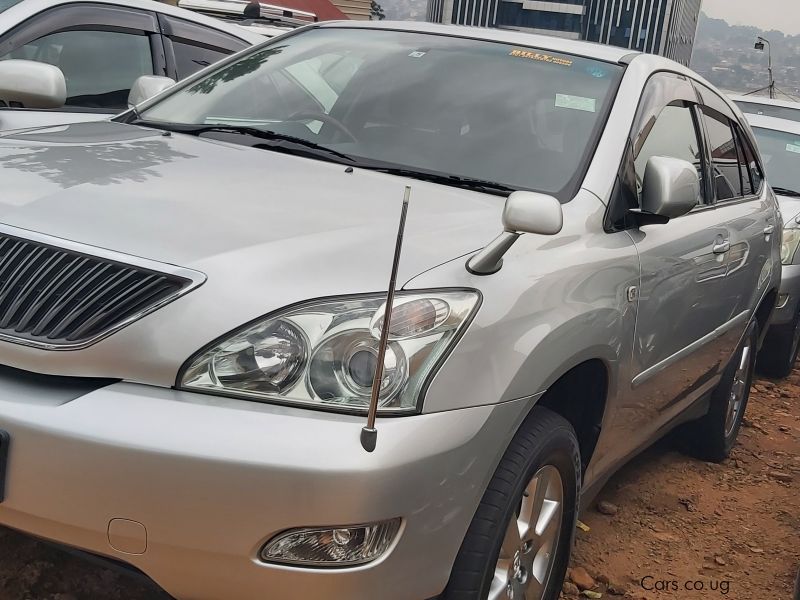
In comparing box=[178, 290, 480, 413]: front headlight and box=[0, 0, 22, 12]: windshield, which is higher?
box=[0, 0, 22, 12]: windshield

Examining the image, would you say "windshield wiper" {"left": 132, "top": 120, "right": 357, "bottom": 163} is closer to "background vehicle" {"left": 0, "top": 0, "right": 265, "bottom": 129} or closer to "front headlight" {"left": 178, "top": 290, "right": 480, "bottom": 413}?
"front headlight" {"left": 178, "top": 290, "right": 480, "bottom": 413}

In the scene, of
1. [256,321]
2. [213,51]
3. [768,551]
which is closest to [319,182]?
[256,321]

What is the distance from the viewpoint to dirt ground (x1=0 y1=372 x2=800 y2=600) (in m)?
2.64

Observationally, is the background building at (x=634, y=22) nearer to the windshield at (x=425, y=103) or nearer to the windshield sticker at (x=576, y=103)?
the windshield at (x=425, y=103)

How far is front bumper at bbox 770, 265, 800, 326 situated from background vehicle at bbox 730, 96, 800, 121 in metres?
5.01

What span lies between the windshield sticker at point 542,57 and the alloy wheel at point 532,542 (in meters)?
1.47

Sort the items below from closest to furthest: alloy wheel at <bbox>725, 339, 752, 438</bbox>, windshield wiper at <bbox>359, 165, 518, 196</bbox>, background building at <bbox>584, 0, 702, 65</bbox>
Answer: windshield wiper at <bbox>359, 165, 518, 196</bbox> → alloy wheel at <bbox>725, 339, 752, 438</bbox> → background building at <bbox>584, 0, 702, 65</bbox>

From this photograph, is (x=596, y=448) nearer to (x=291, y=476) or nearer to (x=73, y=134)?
(x=291, y=476)

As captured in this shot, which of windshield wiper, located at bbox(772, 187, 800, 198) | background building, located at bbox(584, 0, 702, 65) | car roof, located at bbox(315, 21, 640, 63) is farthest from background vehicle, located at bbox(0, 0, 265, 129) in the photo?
background building, located at bbox(584, 0, 702, 65)

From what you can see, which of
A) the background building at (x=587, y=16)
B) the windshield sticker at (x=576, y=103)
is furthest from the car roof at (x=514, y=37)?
the background building at (x=587, y=16)

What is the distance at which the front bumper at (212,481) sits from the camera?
1.79 metres

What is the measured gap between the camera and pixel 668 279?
306cm

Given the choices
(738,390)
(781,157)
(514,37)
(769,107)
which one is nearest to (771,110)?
(769,107)

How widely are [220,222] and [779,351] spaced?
17.7 feet
